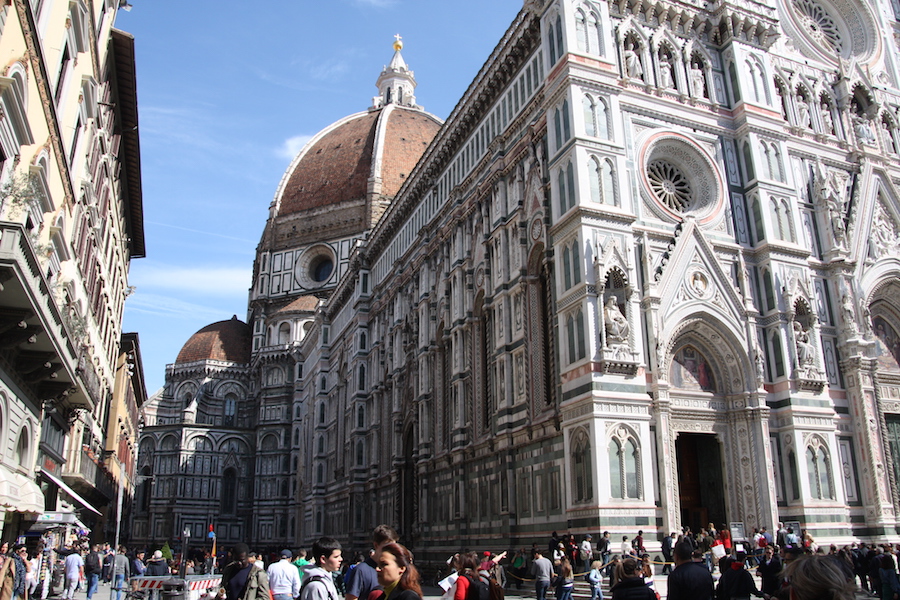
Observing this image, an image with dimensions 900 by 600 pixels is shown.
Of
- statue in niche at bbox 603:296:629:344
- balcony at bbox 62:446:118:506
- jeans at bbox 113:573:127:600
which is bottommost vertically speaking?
jeans at bbox 113:573:127:600

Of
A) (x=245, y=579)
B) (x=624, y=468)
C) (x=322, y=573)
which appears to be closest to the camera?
(x=322, y=573)

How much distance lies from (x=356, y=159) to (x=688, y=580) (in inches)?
3193

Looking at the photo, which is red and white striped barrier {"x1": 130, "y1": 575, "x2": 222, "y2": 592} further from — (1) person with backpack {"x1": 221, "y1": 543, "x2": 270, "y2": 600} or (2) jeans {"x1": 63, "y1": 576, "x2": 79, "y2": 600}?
(1) person with backpack {"x1": 221, "y1": 543, "x2": 270, "y2": 600}

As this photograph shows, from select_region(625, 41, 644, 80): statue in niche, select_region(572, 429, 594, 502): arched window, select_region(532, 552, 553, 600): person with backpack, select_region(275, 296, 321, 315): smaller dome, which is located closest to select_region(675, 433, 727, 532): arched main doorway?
select_region(572, 429, 594, 502): arched window

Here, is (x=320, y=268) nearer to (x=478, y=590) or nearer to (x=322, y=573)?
(x=322, y=573)

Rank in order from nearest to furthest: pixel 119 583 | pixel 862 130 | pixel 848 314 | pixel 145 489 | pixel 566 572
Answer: pixel 566 572
pixel 119 583
pixel 848 314
pixel 862 130
pixel 145 489

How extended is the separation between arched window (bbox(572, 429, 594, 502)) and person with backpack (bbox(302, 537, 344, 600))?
49.7ft

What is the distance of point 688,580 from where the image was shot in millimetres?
7316

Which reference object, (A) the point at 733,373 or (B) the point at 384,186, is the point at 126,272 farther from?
(B) the point at 384,186

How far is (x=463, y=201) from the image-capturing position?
114 feet

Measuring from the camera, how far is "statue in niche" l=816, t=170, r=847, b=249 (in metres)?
28.2

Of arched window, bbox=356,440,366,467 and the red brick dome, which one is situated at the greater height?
the red brick dome

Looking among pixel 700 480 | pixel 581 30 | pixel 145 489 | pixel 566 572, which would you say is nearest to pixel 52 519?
pixel 566 572

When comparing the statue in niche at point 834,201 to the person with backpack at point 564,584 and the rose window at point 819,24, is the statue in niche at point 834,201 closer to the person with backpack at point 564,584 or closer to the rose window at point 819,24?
the rose window at point 819,24
